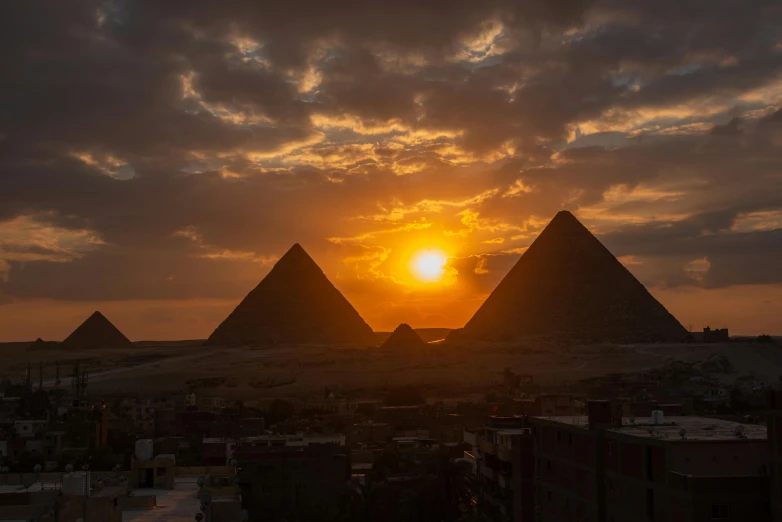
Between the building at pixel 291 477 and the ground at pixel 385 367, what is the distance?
50.9 m

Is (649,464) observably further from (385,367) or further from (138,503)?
(385,367)

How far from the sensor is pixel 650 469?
19094 millimetres

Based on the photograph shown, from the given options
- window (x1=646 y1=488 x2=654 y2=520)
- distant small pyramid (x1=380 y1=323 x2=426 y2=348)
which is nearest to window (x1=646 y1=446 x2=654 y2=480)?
window (x1=646 y1=488 x2=654 y2=520)

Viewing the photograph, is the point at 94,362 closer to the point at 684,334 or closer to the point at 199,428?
the point at 684,334

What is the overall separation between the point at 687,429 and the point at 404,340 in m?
110

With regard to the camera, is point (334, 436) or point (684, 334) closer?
point (334, 436)

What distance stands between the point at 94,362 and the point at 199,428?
342ft

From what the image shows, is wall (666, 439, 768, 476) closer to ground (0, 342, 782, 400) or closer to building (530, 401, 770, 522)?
building (530, 401, 770, 522)

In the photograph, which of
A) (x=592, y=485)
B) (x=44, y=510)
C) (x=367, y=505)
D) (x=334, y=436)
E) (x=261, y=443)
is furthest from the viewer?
(x=334, y=436)

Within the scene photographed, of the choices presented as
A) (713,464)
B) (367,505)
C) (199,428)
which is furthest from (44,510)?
(199,428)

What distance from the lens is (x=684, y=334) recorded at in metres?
167

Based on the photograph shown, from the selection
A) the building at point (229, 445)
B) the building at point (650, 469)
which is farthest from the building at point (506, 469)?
the building at point (229, 445)

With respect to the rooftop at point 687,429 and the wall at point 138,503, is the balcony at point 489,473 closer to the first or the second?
Result: the rooftop at point 687,429

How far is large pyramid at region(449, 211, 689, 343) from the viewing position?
162m
